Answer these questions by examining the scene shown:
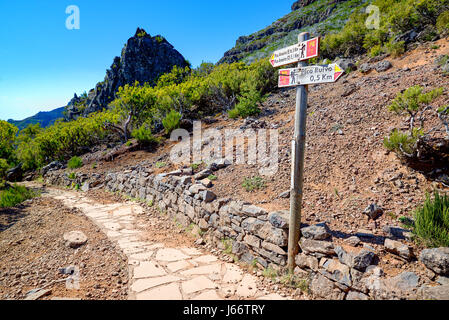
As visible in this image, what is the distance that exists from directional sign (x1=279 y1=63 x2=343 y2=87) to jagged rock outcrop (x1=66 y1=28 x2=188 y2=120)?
47.7 m

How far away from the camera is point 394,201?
3654 mm

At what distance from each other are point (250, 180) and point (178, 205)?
192 centimetres

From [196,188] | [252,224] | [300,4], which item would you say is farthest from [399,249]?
[300,4]

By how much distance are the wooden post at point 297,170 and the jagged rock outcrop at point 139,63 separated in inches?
1887

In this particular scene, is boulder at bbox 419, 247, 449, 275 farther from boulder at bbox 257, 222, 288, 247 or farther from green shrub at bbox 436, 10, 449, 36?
green shrub at bbox 436, 10, 449, 36

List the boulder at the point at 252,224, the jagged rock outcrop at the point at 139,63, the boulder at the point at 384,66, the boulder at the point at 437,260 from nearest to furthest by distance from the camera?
the boulder at the point at 437,260, the boulder at the point at 252,224, the boulder at the point at 384,66, the jagged rock outcrop at the point at 139,63

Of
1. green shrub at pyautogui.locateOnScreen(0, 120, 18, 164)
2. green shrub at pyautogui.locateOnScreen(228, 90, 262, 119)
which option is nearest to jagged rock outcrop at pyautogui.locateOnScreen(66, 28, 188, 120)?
green shrub at pyautogui.locateOnScreen(0, 120, 18, 164)

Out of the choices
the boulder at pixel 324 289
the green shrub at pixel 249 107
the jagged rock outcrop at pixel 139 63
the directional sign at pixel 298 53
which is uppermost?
the jagged rock outcrop at pixel 139 63

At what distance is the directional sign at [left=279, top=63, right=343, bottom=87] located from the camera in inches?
106

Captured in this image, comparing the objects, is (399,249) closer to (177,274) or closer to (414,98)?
(177,274)

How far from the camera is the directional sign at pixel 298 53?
2824 millimetres

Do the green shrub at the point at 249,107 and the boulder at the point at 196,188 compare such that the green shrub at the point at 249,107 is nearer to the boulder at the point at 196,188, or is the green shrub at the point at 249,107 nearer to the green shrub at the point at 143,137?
the green shrub at the point at 143,137

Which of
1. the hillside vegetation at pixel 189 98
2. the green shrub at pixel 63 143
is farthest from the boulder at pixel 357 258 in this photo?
the green shrub at pixel 63 143

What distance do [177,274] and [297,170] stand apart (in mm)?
2421
